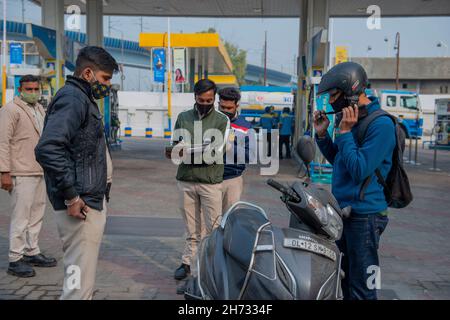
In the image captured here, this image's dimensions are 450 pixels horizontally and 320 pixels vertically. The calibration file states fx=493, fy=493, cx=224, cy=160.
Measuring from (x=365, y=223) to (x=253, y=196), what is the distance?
261 inches

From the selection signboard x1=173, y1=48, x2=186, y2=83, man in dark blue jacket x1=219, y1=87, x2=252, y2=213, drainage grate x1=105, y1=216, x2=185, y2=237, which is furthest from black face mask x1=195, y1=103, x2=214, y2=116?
signboard x1=173, y1=48, x2=186, y2=83

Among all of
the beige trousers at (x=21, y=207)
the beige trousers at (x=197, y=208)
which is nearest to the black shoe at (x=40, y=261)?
the beige trousers at (x=21, y=207)

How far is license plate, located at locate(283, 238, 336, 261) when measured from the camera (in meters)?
2.46

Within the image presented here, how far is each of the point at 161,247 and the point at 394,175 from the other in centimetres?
361

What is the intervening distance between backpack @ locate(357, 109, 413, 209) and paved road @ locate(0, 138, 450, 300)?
1709 mm

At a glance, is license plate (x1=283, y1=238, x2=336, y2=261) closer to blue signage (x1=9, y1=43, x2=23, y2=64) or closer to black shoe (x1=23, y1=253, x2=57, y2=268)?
black shoe (x1=23, y1=253, x2=57, y2=268)

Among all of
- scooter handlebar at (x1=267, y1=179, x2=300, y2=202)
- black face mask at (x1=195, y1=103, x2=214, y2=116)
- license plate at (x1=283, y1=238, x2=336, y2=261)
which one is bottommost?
license plate at (x1=283, y1=238, x2=336, y2=261)

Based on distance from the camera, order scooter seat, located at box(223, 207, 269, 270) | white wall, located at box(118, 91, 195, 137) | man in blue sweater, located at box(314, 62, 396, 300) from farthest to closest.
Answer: white wall, located at box(118, 91, 195, 137), man in blue sweater, located at box(314, 62, 396, 300), scooter seat, located at box(223, 207, 269, 270)

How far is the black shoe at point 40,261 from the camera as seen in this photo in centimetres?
524

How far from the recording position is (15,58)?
95.6 ft

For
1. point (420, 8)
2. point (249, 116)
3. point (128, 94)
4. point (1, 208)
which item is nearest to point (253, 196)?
point (1, 208)

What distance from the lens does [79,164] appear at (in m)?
3.19

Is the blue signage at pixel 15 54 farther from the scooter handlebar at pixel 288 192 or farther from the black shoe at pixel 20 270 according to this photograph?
the scooter handlebar at pixel 288 192

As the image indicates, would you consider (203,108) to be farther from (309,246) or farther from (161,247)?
(309,246)
